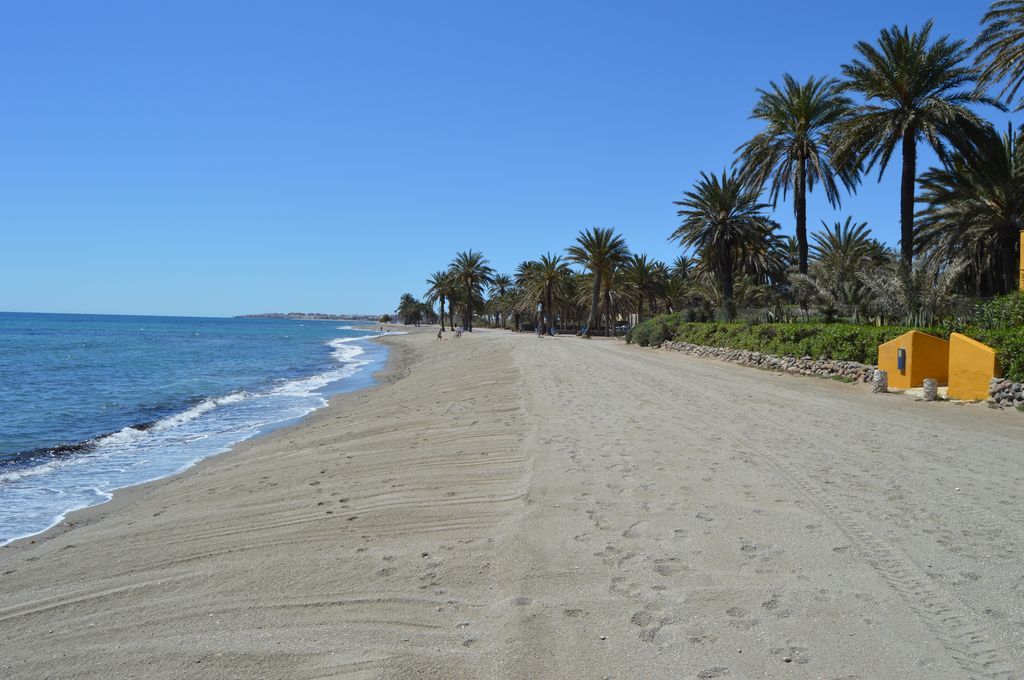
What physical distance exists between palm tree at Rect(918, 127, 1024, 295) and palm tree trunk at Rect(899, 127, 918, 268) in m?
1.79

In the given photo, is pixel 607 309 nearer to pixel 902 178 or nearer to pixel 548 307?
pixel 548 307

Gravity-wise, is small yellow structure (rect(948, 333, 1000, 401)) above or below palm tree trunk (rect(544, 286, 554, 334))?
below

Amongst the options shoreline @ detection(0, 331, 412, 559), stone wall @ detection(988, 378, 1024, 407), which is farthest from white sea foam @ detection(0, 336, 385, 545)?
stone wall @ detection(988, 378, 1024, 407)

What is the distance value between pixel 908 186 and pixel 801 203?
17.7ft

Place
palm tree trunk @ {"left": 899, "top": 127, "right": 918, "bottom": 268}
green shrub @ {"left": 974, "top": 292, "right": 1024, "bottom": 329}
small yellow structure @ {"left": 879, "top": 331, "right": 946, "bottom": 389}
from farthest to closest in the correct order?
palm tree trunk @ {"left": 899, "top": 127, "right": 918, "bottom": 268}
small yellow structure @ {"left": 879, "top": 331, "right": 946, "bottom": 389}
green shrub @ {"left": 974, "top": 292, "right": 1024, "bottom": 329}

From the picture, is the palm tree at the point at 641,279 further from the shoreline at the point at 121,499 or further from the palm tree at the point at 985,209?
the shoreline at the point at 121,499

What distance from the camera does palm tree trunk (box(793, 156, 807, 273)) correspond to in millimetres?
28484

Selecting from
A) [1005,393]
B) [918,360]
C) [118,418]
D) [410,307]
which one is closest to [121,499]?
[118,418]

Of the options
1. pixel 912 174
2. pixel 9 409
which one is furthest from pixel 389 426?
pixel 912 174

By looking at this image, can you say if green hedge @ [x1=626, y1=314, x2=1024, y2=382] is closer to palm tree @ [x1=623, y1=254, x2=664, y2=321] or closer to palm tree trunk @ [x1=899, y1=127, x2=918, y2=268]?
palm tree trunk @ [x1=899, y1=127, x2=918, y2=268]

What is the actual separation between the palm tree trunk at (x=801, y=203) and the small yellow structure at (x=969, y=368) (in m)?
15.8

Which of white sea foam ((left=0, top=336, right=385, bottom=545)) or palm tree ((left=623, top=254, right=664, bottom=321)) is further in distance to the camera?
palm tree ((left=623, top=254, right=664, bottom=321))

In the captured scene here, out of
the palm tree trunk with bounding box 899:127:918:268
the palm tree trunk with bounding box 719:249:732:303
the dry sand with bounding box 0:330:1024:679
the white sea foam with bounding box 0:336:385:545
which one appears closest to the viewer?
the dry sand with bounding box 0:330:1024:679

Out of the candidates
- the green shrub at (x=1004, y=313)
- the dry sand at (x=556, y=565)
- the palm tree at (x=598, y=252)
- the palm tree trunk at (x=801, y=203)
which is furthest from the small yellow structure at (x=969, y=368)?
the palm tree at (x=598, y=252)
